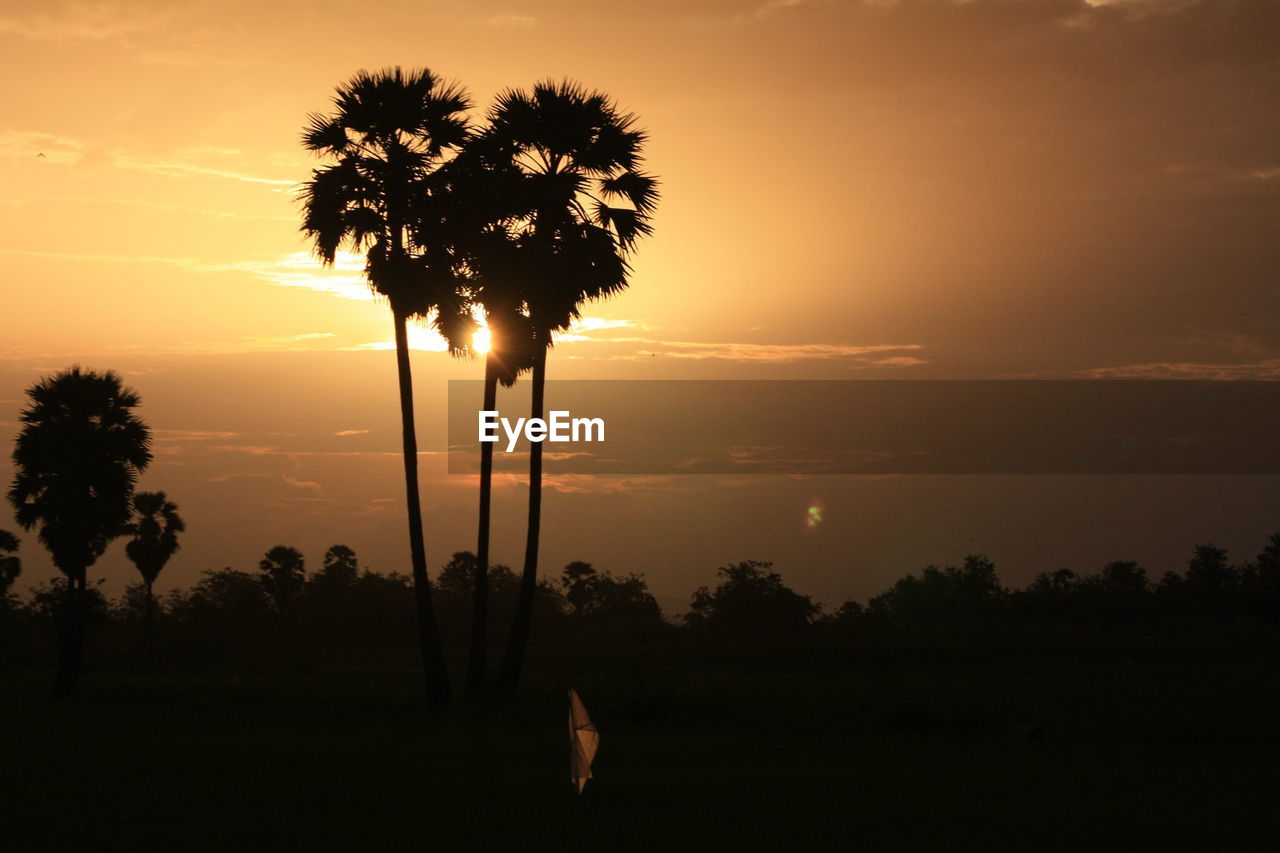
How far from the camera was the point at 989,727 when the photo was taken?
26219 mm

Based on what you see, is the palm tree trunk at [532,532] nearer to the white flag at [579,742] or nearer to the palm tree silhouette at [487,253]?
the palm tree silhouette at [487,253]

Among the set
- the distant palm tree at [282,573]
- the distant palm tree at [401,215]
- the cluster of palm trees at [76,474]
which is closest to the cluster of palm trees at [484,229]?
the distant palm tree at [401,215]

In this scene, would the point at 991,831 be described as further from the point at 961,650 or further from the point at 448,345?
the point at 961,650

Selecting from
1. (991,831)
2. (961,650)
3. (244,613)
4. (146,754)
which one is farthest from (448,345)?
(244,613)

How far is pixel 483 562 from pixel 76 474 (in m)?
22.2

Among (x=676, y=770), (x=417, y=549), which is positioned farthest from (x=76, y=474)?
(x=676, y=770)

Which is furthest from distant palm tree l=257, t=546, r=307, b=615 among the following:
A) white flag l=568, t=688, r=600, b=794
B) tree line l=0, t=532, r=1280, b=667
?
white flag l=568, t=688, r=600, b=794

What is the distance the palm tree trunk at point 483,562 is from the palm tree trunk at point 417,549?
2.65 ft

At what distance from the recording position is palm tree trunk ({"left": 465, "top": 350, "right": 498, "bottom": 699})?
3428 centimetres

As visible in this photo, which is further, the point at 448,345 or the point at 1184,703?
the point at 448,345

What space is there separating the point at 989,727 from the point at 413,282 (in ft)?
62.9

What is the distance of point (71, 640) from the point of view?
157 ft

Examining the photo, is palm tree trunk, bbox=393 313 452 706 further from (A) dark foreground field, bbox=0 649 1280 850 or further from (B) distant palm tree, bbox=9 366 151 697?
(B) distant palm tree, bbox=9 366 151 697

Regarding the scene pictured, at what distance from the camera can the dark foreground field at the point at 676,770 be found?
14180 mm
